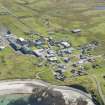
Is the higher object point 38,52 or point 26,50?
point 26,50

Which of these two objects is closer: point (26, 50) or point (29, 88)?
point (29, 88)

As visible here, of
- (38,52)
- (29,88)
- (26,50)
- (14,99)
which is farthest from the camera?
(26,50)

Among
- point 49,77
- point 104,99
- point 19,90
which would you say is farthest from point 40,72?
point 104,99

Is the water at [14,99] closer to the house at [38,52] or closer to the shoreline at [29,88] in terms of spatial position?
the shoreline at [29,88]

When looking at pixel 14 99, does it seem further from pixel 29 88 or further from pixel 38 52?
pixel 38 52

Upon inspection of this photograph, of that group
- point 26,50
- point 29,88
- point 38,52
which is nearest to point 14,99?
point 29,88

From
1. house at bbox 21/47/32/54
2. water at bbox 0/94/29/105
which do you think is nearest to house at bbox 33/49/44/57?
house at bbox 21/47/32/54

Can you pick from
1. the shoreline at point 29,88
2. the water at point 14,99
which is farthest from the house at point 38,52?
the water at point 14,99

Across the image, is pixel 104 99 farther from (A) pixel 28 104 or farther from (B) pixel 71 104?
(A) pixel 28 104
